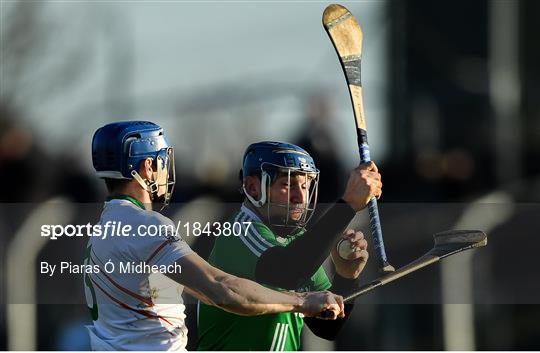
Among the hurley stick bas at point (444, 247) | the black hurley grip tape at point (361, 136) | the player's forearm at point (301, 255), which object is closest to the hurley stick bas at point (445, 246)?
the hurley stick bas at point (444, 247)

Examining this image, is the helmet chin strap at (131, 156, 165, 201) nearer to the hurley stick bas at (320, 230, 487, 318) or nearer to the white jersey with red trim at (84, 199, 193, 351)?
the white jersey with red trim at (84, 199, 193, 351)

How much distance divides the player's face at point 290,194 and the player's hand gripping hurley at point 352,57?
0.44 m

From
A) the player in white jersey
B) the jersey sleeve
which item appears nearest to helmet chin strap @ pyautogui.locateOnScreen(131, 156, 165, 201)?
the player in white jersey

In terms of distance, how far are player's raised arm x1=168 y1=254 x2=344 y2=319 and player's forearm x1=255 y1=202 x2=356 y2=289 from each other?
0.17m

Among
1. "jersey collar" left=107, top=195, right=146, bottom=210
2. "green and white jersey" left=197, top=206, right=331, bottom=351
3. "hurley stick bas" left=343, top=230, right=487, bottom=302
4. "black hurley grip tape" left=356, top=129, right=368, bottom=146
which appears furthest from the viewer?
"hurley stick bas" left=343, top=230, right=487, bottom=302

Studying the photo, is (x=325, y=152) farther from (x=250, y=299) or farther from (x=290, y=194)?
(x=250, y=299)

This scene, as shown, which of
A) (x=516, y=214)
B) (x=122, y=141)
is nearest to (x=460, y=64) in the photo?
(x=516, y=214)

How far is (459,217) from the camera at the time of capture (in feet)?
19.3

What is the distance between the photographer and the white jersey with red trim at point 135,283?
4695 millimetres

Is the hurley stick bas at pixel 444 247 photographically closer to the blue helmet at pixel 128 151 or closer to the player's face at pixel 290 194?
the player's face at pixel 290 194

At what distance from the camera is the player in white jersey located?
4.67 metres

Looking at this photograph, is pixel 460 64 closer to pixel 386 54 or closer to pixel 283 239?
pixel 386 54

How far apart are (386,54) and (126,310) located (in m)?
2.48

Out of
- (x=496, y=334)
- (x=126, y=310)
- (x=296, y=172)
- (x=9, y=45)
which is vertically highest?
(x=9, y=45)
